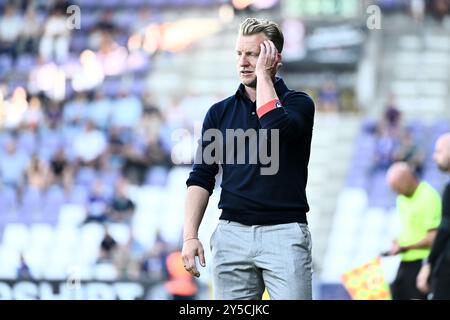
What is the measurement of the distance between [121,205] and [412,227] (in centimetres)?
538

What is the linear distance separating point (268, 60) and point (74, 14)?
10.8 metres

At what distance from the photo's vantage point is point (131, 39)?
1408cm

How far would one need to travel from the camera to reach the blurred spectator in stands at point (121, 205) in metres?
12.6

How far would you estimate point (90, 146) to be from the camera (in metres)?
13.4

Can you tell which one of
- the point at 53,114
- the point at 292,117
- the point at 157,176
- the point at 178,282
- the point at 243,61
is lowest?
the point at 178,282

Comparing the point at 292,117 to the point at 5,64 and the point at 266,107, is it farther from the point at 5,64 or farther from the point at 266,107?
the point at 5,64

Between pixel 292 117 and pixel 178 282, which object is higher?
pixel 292 117

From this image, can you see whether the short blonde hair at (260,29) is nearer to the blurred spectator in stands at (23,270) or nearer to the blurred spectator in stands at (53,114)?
the blurred spectator in stands at (23,270)

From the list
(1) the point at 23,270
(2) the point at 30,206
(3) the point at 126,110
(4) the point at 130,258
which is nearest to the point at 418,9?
(3) the point at 126,110

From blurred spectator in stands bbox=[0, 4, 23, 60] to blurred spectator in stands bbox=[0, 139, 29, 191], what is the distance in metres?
1.40

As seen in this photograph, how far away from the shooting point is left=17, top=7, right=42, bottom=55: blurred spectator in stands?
14250 mm
